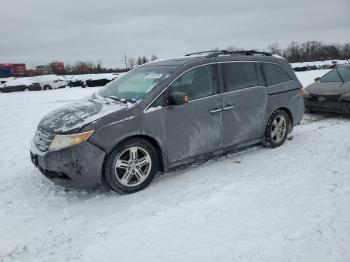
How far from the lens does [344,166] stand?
4.59 m

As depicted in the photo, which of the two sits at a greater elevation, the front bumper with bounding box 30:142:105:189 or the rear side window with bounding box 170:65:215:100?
the rear side window with bounding box 170:65:215:100

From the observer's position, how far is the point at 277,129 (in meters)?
5.78

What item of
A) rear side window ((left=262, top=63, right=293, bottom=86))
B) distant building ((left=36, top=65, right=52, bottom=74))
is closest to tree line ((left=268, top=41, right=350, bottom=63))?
distant building ((left=36, top=65, right=52, bottom=74))

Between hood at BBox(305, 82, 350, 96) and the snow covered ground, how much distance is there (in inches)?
124

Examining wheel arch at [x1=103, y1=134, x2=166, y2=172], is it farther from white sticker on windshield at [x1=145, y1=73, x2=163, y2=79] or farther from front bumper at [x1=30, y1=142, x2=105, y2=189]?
white sticker on windshield at [x1=145, y1=73, x2=163, y2=79]

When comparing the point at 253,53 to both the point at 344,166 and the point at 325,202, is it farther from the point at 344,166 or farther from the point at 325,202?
the point at 325,202

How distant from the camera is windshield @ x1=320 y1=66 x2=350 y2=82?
28.2 feet

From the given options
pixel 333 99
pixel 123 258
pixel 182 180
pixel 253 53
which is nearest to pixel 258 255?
pixel 123 258

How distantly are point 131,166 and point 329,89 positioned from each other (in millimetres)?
6350

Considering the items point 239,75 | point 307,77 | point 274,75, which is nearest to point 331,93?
point 274,75

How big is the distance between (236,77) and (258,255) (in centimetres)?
307

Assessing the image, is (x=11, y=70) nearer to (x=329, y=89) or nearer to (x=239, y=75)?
(x=329, y=89)

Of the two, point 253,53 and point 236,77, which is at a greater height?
point 253,53

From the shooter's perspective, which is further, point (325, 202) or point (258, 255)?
point (325, 202)
